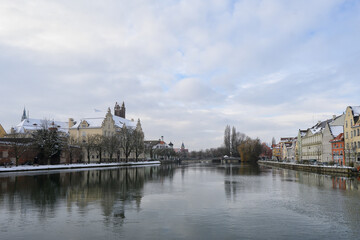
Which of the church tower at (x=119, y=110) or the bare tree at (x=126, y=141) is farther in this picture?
the church tower at (x=119, y=110)

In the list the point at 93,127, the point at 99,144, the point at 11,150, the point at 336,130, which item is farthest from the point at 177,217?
the point at 93,127

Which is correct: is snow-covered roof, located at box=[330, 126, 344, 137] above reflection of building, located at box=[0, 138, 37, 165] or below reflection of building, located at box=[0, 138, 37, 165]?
above

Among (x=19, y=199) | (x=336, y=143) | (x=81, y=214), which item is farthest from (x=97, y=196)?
(x=336, y=143)

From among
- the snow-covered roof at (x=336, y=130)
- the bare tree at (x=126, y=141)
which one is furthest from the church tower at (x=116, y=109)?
the snow-covered roof at (x=336, y=130)

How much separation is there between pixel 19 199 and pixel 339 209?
18907 mm

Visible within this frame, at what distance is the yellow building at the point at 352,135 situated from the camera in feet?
179

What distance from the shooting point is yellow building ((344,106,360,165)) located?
54562mm

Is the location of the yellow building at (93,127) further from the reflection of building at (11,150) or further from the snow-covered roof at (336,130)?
the snow-covered roof at (336,130)

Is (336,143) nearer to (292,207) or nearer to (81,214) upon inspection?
(292,207)

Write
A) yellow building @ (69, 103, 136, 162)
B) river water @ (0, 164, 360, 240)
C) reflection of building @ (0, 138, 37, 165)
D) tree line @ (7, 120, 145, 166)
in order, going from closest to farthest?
river water @ (0, 164, 360, 240) < reflection of building @ (0, 138, 37, 165) < tree line @ (7, 120, 145, 166) < yellow building @ (69, 103, 136, 162)

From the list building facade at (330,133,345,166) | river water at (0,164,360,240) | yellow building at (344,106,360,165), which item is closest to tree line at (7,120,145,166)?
river water at (0,164,360,240)

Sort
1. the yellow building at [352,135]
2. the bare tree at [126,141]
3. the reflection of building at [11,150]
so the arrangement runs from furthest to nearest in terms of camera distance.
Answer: the bare tree at [126,141] < the reflection of building at [11,150] < the yellow building at [352,135]

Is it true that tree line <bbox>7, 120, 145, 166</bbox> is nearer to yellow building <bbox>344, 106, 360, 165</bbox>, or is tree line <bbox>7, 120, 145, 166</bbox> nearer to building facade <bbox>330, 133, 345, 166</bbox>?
building facade <bbox>330, 133, 345, 166</bbox>

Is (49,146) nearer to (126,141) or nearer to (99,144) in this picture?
(99,144)
